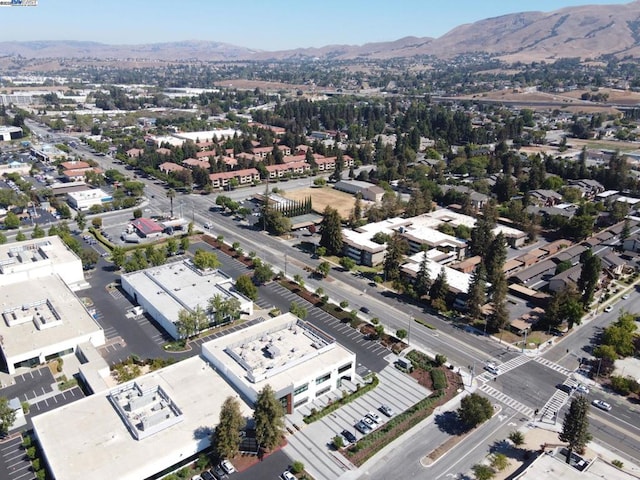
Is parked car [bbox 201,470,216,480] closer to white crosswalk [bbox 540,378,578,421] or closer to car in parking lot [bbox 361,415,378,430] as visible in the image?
car in parking lot [bbox 361,415,378,430]

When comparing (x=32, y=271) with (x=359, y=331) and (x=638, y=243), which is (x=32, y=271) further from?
(x=638, y=243)

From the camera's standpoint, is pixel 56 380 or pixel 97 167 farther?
pixel 97 167

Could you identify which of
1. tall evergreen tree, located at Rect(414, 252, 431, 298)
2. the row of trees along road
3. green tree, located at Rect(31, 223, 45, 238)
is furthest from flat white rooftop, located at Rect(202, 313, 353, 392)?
green tree, located at Rect(31, 223, 45, 238)

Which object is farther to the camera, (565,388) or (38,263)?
(38,263)

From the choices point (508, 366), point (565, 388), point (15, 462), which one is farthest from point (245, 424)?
point (565, 388)

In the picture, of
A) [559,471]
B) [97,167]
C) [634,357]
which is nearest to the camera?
[559,471]

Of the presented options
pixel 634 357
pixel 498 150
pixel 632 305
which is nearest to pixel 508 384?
pixel 634 357

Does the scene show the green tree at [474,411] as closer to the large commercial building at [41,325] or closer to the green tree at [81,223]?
the large commercial building at [41,325]

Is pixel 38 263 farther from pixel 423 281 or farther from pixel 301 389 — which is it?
pixel 423 281
